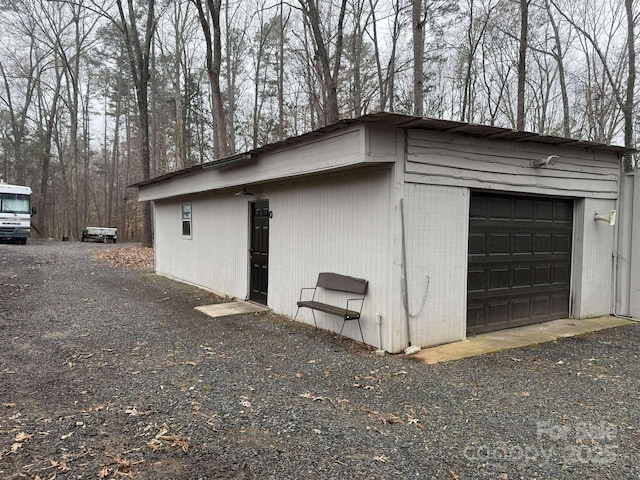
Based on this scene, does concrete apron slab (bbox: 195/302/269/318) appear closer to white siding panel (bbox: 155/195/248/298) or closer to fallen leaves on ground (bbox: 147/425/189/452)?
white siding panel (bbox: 155/195/248/298)

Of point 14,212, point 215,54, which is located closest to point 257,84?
point 215,54

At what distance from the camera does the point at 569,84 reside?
17.2 meters

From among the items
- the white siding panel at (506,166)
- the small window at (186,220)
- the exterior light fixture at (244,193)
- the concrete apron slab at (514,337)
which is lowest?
the concrete apron slab at (514,337)

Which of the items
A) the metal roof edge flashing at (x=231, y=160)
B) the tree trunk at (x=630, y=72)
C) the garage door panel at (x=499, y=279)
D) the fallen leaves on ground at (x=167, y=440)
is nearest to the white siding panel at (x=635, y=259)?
the garage door panel at (x=499, y=279)

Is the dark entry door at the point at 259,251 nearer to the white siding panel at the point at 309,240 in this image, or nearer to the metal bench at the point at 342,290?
the white siding panel at the point at 309,240

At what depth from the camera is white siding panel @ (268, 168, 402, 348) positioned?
16.1 ft

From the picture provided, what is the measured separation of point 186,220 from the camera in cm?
1039

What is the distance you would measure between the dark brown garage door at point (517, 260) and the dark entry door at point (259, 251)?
3.46 m

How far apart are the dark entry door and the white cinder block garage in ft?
0.13

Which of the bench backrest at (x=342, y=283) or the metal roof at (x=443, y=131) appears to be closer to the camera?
the metal roof at (x=443, y=131)

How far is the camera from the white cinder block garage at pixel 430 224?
4.78m

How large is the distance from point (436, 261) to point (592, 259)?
3.24 metres

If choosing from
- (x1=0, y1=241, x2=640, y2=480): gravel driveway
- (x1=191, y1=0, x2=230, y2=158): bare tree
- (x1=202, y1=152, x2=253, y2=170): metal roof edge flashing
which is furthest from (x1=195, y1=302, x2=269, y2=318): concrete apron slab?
(x1=191, y1=0, x2=230, y2=158): bare tree

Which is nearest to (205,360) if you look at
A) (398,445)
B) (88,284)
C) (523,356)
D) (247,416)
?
(247,416)
